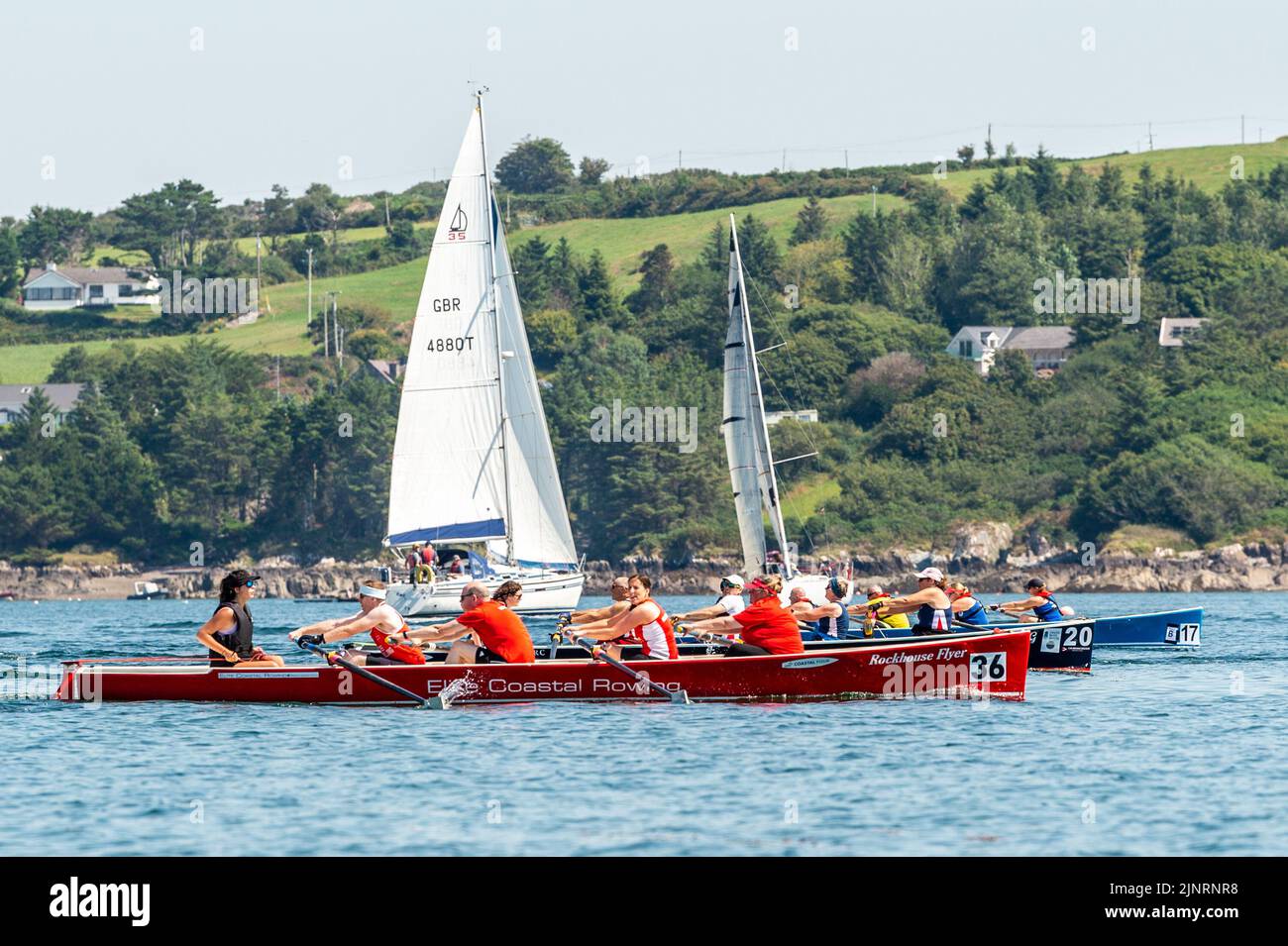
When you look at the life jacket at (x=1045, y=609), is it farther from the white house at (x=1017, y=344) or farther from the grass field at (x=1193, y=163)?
the grass field at (x=1193, y=163)

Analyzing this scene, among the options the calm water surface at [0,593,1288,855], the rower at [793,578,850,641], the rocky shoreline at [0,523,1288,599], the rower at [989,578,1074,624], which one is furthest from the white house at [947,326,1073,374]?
the calm water surface at [0,593,1288,855]

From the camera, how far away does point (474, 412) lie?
60.0m

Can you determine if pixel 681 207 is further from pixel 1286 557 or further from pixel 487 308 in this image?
pixel 487 308

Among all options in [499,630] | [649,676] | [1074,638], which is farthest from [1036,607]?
[499,630]

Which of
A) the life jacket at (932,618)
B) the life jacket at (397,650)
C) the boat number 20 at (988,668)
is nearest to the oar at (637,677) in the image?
the life jacket at (397,650)

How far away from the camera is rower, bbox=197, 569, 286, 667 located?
29219mm

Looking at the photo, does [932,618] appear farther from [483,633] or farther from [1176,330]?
[1176,330]

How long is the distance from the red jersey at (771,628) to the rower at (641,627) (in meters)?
1.22

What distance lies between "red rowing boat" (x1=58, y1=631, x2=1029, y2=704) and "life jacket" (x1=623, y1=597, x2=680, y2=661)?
1.57ft

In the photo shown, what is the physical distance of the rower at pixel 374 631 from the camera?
96.3ft

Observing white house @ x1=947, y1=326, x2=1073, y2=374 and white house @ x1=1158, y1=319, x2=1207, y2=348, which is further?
white house @ x1=947, y1=326, x2=1073, y2=374

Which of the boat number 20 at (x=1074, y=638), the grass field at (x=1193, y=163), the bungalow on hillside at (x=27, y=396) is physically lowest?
the boat number 20 at (x=1074, y=638)

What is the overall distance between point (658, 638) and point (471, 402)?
30.1 m

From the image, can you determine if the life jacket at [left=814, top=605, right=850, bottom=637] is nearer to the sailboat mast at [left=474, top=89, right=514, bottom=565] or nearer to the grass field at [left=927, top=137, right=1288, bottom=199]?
the sailboat mast at [left=474, top=89, right=514, bottom=565]
